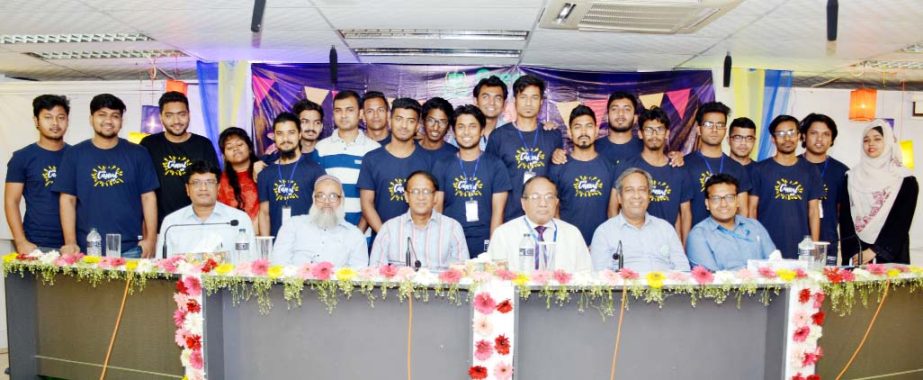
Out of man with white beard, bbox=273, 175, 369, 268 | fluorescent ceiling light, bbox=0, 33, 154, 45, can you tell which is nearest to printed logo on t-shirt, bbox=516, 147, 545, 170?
man with white beard, bbox=273, 175, 369, 268

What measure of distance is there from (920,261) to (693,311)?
22.7 ft

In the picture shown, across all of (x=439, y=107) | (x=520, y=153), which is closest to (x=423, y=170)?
(x=439, y=107)

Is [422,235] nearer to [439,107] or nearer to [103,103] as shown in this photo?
[439,107]

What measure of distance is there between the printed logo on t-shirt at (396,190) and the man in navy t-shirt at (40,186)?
227 cm

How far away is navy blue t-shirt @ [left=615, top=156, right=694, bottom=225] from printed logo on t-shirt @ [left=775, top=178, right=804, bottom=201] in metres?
0.77

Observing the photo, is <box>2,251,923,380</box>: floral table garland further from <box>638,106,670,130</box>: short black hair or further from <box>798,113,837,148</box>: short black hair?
<box>798,113,837,148</box>: short black hair

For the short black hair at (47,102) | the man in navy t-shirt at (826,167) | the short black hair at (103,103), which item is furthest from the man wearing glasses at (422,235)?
the man in navy t-shirt at (826,167)

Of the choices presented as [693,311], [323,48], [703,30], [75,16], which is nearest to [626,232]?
[693,311]

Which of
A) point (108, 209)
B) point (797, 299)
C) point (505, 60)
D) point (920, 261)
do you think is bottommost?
point (920, 261)

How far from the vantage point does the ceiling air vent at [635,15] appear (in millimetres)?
4105

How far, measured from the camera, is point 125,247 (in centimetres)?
445

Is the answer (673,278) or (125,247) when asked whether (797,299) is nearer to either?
(673,278)

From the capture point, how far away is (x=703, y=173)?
4727 millimetres

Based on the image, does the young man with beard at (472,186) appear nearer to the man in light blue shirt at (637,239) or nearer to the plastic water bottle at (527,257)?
the man in light blue shirt at (637,239)
